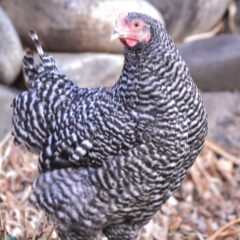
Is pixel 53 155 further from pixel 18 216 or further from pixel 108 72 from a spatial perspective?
pixel 108 72

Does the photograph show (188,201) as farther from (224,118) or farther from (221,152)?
(224,118)

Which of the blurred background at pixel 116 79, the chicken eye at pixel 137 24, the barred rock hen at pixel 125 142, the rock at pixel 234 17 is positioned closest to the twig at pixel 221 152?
the blurred background at pixel 116 79

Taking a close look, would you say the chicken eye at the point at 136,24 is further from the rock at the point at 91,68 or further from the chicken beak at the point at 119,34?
the rock at the point at 91,68

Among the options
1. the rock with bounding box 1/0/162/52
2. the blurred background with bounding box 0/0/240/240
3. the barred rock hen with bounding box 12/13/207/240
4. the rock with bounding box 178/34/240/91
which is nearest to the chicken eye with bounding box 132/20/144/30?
the barred rock hen with bounding box 12/13/207/240

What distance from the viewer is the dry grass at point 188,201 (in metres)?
4.52

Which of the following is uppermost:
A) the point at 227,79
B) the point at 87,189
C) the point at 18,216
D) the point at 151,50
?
the point at 151,50

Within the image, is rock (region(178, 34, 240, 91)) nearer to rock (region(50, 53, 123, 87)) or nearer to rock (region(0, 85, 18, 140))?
rock (region(50, 53, 123, 87))

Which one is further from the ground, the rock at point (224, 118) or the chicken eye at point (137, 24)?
the chicken eye at point (137, 24)

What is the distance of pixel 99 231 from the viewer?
3498 mm

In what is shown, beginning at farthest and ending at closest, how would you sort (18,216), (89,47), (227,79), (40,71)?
(227,79), (89,47), (18,216), (40,71)

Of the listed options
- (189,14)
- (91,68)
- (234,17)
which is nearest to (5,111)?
(91,68)

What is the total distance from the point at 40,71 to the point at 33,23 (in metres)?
1.67

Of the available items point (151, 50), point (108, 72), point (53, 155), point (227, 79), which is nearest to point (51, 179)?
point (53, 155)

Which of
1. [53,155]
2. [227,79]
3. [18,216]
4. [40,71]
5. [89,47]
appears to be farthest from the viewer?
Result: [227,79]
